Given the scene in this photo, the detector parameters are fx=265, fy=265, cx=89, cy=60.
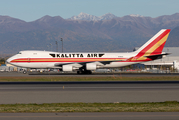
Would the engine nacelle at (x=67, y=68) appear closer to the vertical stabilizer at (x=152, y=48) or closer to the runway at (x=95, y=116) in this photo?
the vertical stabilizer at (x=152, y=48)

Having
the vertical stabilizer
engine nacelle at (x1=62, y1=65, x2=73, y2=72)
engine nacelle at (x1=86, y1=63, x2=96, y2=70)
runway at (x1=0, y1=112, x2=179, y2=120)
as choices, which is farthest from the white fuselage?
runway at (x1=0, y1=112, x2=179, y2=120)

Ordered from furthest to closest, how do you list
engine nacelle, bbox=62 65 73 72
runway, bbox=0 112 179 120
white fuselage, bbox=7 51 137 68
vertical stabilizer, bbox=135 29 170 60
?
1. vertical stabilizer, bbox=135 29 170 60
2. white fuselage, bbox=7 51 137 68
3. engine nacelle, bbox=62 65 73 72
4. runway, bbox=0 112 179 120

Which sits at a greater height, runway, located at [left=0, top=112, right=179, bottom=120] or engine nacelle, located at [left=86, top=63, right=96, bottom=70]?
engine nacelle, located at [left=86, top=63, right=96, bottom=70]

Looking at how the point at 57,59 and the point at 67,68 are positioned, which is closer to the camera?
the point at 67,68

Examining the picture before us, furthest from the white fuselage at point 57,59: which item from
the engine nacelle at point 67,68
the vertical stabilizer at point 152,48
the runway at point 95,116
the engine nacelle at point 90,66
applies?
the runway at point 95,116

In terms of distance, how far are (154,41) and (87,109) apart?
4425 centimetres

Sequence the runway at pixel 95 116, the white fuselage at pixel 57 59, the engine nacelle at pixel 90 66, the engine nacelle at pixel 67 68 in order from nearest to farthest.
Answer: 1. the runway at pixel 95 116
2. the engine nacelle at pixel 67 68
3. the engine nacelle at pixel 90 66
4. the white fuselage at pixel 57 59

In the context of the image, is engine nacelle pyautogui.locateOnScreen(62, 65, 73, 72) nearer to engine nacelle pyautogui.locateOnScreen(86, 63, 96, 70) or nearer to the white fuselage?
the white fuselage

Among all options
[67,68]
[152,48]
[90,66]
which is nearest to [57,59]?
[67,68]

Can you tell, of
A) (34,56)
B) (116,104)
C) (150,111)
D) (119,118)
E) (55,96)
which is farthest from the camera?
(34,56)

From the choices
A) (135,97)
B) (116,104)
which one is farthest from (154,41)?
(116,104)

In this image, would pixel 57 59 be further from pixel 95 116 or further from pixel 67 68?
pixel 95 116

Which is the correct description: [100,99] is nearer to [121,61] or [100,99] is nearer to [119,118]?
[119,118]

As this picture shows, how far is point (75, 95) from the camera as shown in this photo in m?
23.2
